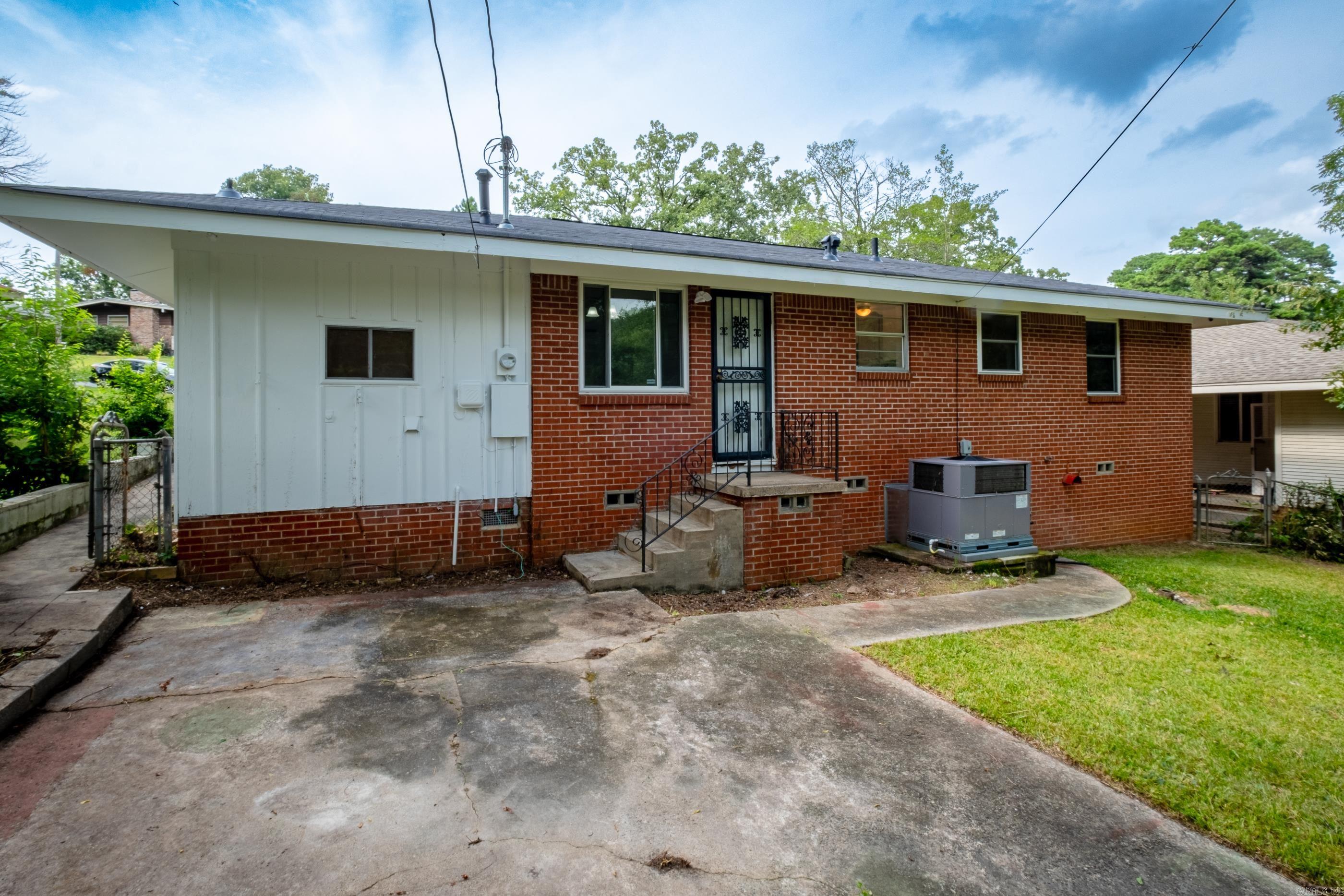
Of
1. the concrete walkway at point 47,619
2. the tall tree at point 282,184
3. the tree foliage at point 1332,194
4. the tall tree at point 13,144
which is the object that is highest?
the tall tree at point 282,184

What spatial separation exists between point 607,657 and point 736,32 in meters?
8.44

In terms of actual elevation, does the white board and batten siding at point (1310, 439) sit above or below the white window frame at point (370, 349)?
below

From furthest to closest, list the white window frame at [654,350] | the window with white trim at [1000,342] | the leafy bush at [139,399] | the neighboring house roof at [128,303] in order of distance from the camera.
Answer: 1. the neighboring house roof at [128,303]
2. the leafy bush at [139,399]
3. the window with white trim at [1000,342]
4. the white window frame at [654,350]

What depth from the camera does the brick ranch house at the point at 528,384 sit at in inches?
221

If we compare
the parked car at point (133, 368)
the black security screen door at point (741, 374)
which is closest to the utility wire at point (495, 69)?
the black security screen door at point (741, 374)

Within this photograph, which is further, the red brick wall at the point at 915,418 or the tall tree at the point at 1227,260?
the tall tree at the point at 1227,260

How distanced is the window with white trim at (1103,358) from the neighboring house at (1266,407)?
2.60m

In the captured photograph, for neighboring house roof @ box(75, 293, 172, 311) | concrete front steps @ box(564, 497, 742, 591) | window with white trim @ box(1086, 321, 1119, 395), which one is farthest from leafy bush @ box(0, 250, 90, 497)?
neighboring house roof @ box(75, 293, 172, 311)

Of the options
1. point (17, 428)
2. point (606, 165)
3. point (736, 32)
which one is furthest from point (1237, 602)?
point (606, 165)

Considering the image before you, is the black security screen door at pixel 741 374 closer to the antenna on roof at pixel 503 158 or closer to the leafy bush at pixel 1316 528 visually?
the antenna on roof at pixel 503 158

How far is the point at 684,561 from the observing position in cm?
601

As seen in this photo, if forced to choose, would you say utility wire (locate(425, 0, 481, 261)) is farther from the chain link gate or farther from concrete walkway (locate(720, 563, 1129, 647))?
concrete walkway (locate(720, 563, 1129, 647))

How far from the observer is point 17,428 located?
767 centimetres

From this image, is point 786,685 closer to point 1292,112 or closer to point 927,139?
point 1292,112
